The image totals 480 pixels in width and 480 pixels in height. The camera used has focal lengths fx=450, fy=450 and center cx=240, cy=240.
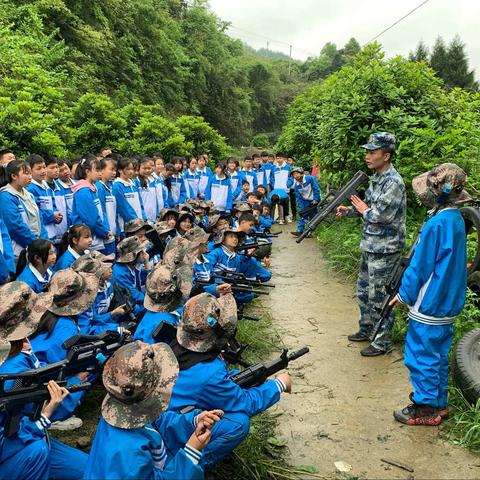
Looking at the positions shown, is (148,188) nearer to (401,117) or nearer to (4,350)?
(401,117)

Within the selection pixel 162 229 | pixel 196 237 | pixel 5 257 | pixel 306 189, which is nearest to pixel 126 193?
pixel 162 229

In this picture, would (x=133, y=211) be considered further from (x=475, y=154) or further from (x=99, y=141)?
(x=475, y=154)

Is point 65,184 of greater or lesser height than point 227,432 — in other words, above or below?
above

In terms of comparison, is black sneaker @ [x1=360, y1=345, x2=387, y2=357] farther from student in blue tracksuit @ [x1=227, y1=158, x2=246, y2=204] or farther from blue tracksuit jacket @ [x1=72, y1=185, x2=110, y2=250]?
student in blue tracksuit @ [x1=227, y1=158, x2=246, y2=204]

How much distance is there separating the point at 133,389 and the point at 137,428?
0.19 meters

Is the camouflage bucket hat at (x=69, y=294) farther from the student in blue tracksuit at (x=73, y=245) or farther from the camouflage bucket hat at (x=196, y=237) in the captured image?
the camouflage bucket hat at (x=196, y=237)

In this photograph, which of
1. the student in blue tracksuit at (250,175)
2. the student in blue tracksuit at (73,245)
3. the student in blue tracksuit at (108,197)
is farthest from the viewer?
the student in blue tracksuit at (250,175)

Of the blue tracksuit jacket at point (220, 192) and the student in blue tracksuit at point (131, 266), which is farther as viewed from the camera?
the blue tracksuit jacket at point (220, 192)

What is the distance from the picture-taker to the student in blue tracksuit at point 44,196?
5.73 meters

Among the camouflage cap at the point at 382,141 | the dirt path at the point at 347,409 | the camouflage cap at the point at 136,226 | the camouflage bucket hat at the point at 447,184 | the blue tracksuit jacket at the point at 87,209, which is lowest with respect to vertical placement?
the dirt path at the point at 347,409

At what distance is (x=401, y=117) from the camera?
722cm

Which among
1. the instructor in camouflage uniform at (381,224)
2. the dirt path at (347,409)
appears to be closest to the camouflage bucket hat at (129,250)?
the dirt path at (347,409)

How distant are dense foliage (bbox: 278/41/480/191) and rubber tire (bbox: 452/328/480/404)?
313cm

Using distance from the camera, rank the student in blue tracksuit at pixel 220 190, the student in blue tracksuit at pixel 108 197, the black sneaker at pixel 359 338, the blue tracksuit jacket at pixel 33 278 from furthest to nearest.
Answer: the student in blue tracksuit at pixel 220 190 < the student in blue tracksuit at pixel 108 197 < the black sneaker at pixel 359 338 < the blue tracksuit jacket at pixel 33 278
